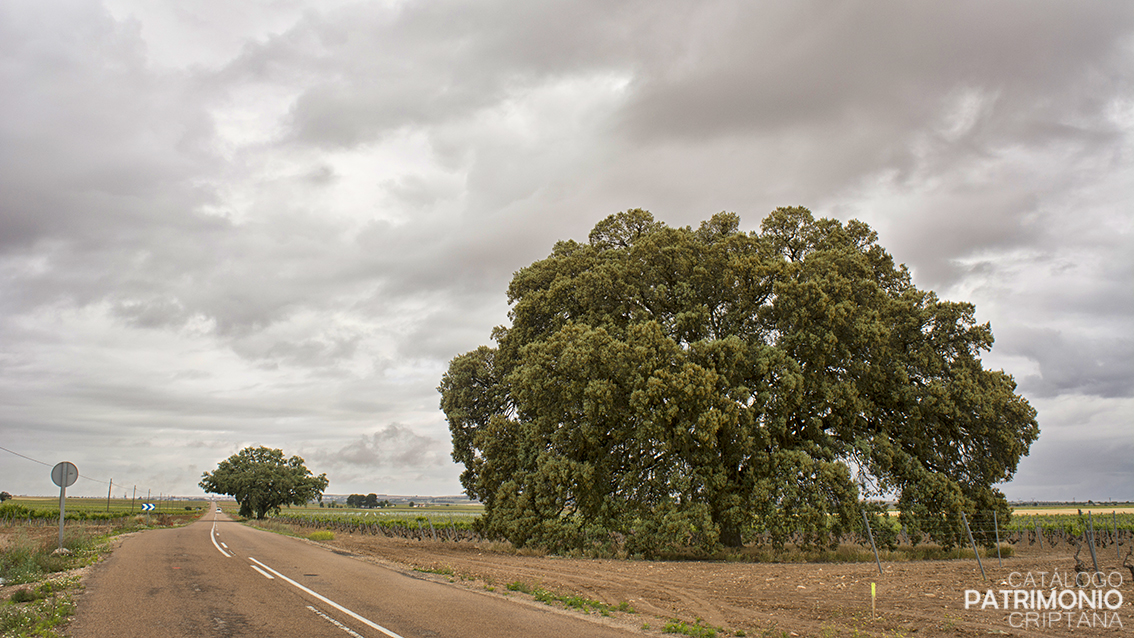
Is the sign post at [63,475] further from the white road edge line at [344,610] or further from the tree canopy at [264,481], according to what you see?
the tree canopy at [264,481]

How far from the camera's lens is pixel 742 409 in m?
25.4

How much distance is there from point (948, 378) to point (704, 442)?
41.6ft

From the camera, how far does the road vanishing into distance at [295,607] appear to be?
1042cm

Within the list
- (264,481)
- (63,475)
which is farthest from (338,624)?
(264,481)

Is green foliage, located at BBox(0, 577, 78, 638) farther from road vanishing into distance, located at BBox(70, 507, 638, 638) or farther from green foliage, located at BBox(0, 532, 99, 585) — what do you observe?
green foliage, located at BBox(0, 532, 99, 585)

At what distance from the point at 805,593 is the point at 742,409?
415 inches

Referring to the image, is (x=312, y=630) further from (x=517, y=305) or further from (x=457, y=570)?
(x=517, y=305)

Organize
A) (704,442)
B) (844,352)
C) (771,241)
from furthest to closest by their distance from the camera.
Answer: (771,241) < (844,352) < (704,442)

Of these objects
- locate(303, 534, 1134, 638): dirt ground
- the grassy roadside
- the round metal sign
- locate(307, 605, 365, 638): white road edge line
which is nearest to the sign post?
the round metal sign

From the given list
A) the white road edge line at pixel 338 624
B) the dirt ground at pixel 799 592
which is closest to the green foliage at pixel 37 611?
the white road edge line at pixel 338 624

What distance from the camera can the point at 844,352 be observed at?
89.5 ft

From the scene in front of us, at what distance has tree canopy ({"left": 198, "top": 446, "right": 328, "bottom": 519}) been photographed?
10206cm

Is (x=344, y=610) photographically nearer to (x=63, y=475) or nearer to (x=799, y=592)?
(x=799, y=592)

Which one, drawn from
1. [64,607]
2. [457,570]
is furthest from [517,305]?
[64,607]
